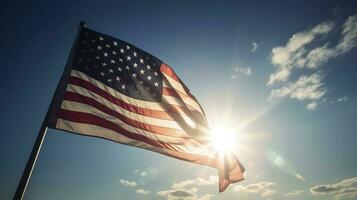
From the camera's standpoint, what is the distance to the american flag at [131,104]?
7.98 metres

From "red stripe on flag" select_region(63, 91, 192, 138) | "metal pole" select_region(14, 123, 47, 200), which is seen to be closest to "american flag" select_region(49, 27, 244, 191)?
"red stripe on flag" select_region(63, 91, 192, 138)

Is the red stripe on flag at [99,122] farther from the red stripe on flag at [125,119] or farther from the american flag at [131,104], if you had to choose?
Answer: the red stripe on flag at [125,119]

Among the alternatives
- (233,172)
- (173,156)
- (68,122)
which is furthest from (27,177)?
(233,172)

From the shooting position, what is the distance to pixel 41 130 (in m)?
6.70

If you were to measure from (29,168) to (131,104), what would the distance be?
12.7ft

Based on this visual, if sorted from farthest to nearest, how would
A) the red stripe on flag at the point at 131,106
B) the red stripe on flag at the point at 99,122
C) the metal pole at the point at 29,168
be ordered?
the red stripe on flag at the point at 131,106 → the red stripe on flag at the point at 99,122 → the metal pole at the point at 29,168

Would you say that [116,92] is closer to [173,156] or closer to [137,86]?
[137,86]

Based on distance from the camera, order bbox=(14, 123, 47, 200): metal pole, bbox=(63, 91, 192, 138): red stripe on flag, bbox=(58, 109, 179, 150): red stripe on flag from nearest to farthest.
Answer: bbox=(14, 123, 47, 200): metal pole → bbox=(58, 109, 179, 150): red stripe on flag → bbox=(63, 91, 192, 138): red stripe on flag

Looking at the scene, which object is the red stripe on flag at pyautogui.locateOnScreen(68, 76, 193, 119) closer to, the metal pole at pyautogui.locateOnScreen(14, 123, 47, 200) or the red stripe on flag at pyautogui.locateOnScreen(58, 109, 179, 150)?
the red stripe on flag at pyautogui.locateOnScreen(58, 109, 179, 150)

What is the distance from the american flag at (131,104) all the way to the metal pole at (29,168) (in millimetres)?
563

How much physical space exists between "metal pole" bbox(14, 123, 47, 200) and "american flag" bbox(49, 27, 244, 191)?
563 mm

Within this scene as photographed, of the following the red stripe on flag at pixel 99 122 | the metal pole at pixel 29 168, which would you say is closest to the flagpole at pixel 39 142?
the metal pole at pixel 29 168

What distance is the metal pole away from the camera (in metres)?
5.73

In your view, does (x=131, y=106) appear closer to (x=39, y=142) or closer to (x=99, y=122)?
(x=99, y=122)
